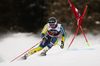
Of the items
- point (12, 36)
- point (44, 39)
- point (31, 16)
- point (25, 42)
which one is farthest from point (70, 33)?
point (44, 39)

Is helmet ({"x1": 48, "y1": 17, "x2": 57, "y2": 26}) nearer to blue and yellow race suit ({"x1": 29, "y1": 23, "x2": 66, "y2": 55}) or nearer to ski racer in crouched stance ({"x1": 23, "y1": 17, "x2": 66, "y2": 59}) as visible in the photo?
ski racer in crouched stance ({"x1": 23, "y1": 17, "x2": 66, "y2": 59})

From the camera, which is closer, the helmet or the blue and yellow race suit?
the helmet

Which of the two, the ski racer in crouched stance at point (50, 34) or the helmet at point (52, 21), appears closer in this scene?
the helmet at point (52, 21)

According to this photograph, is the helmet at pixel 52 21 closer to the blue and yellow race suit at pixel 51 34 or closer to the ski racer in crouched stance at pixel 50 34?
the ski racer in crouched stance at pixel 50 34

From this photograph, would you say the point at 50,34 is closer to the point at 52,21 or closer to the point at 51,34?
the point at 51,34

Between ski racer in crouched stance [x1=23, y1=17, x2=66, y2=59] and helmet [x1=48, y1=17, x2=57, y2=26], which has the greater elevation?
helmet [x1=48, y1=17, x2=57, y2=26]

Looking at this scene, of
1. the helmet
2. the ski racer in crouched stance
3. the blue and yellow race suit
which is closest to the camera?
the helmet

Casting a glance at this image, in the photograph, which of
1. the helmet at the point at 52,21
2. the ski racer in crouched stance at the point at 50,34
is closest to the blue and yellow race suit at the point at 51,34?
the ski racer in crouched stance at the point at 50,34

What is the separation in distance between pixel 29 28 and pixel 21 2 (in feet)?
7.03

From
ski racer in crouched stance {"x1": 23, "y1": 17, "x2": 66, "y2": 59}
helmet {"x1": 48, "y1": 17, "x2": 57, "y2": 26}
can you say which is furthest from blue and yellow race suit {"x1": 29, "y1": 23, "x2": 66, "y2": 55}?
helmet {"x1": 48, "y1": 17, "x2": 57, "y2": 26}

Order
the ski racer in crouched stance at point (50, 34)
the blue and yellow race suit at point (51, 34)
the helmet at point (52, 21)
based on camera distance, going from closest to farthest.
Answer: the helmet at point (52, 21), the ski racer in crouched stance at point (50, 34), the blue and yellow race suit at point (51, 34)

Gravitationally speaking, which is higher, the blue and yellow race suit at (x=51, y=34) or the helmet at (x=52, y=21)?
the helmet at (x=52, y=21)

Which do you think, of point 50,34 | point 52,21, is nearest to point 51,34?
point 50,34

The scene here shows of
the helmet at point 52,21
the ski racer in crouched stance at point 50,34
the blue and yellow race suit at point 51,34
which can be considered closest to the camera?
the helmet at point 52,21
